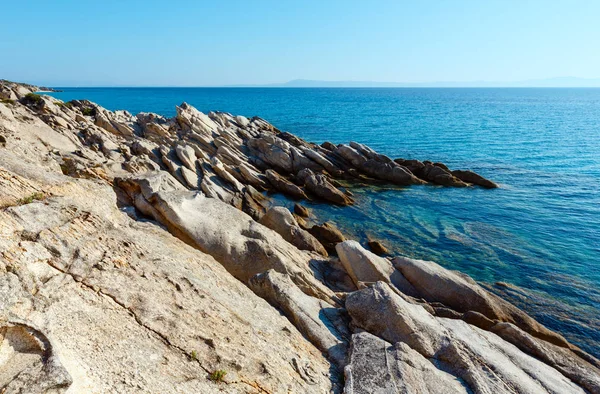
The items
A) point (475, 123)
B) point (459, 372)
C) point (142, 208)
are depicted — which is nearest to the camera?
point (459, 372)

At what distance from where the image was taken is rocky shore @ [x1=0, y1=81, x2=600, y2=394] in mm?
7547

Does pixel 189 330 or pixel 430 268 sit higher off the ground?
pixel 189 330

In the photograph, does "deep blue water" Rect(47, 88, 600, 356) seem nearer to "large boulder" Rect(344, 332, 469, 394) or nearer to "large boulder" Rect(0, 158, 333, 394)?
"large boulder" Rect(344, 332, 469, 394)

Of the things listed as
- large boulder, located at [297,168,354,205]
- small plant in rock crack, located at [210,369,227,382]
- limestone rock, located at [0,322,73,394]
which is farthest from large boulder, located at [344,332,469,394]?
large boulder, located at [297,168,354,205]

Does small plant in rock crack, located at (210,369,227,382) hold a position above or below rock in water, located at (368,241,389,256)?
above

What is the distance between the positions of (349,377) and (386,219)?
23.8 meters

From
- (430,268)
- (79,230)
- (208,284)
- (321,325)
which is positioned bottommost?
(430,268)

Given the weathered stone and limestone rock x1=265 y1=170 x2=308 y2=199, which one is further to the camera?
→ limestone rock x1=265 y1=170 x2=308 y2=199

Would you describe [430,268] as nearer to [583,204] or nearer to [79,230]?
[79,230]

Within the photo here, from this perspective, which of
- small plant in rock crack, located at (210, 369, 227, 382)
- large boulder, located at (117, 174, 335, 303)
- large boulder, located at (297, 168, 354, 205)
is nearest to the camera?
small plant in rock crack, located at (210, 369, 227, 382)

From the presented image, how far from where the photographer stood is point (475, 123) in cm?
9575

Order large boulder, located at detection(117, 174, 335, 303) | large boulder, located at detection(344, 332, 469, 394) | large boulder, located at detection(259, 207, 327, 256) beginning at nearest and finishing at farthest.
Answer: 1. large boulder, located at detection(344, 332, 469, 394)
2. large boulder, located at detection(117, 174, 335, 303)
3. large boulder, located at detection(259, 207, 327, 256)

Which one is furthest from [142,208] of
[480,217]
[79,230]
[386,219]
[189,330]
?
[480,217]

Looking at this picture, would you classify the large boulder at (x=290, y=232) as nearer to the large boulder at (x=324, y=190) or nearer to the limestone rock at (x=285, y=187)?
the large boulder at (x=324, y=190)
